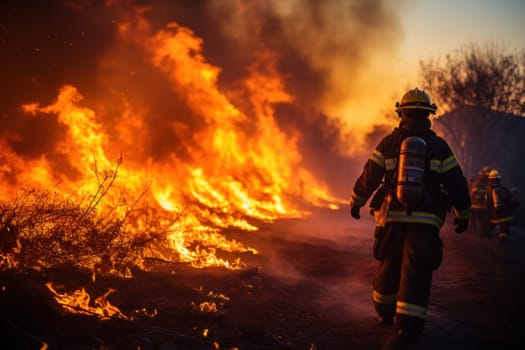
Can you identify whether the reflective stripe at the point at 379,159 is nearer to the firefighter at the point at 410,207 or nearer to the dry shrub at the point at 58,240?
the firefighter at the point at 410,207

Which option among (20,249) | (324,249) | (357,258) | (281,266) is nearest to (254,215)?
(324,249)

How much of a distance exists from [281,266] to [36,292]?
438 cm

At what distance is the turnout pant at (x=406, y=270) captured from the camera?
359cm

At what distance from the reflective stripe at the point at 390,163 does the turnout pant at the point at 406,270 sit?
545 mm

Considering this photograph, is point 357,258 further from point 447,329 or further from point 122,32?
point 122,32

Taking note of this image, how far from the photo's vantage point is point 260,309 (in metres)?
4.52

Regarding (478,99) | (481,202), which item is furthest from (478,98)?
(481,202)

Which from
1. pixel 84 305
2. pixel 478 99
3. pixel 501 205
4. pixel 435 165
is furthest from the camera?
pixel 478 99

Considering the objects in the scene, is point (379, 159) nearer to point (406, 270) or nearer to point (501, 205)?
point (406, 270)

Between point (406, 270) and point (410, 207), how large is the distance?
57 centimetres

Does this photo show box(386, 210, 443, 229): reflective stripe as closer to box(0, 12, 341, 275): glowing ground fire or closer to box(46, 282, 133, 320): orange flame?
box(46, 282, 133, 320): orange flame

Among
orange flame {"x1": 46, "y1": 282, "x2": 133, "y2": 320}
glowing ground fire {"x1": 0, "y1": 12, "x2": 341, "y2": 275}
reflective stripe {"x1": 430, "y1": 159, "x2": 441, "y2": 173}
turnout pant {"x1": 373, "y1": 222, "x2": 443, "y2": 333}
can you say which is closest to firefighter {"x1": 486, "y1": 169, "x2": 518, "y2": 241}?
glowing ground fire {"x1": 0, "y1": 12, "x2": 341, "y2": 275}

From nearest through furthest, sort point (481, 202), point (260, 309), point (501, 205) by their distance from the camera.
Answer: point (260, 309)
point (501, 205)
point (481, 202)

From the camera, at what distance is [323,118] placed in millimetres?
27234
